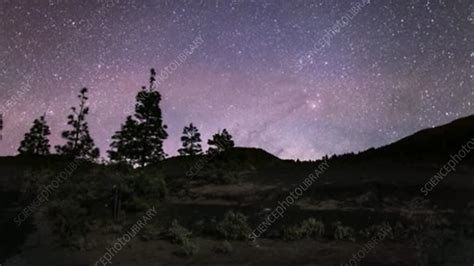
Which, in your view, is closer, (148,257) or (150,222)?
(148,257)

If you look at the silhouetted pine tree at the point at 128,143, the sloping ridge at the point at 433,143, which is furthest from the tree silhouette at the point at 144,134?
the sloping ridge at the point at 433,143

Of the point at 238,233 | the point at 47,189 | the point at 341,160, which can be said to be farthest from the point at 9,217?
the point at 341,160

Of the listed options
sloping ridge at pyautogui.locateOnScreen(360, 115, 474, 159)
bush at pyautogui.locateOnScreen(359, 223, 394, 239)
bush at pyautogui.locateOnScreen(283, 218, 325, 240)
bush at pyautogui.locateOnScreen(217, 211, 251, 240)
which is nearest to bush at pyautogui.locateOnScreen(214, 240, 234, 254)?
bush at pyautogui.locateOnScreen(217, 211, 251, 240)

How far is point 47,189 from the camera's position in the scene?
38.1 m

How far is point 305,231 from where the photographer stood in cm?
2328

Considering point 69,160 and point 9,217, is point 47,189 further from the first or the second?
point 69,160

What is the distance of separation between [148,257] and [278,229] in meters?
6.61

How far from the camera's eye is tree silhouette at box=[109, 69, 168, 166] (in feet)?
156

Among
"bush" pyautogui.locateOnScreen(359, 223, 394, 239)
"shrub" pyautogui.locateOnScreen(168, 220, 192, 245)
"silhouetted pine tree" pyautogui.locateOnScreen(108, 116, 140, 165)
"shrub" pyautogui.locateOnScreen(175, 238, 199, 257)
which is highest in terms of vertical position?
"silhouetted pine tree" pyautogui.locateOnScreen(108, 116, 140, 165)

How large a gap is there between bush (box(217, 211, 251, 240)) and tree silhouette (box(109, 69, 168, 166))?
78.7ft

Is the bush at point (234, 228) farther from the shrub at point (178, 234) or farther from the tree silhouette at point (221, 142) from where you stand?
the tree silhouette at point (221, 142)

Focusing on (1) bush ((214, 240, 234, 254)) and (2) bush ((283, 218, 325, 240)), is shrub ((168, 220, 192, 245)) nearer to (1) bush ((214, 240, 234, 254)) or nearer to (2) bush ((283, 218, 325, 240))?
(1) bush ((214, 240, 234, 254))

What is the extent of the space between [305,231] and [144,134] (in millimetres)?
28523

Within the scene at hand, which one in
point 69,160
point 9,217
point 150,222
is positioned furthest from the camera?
point 69,160
